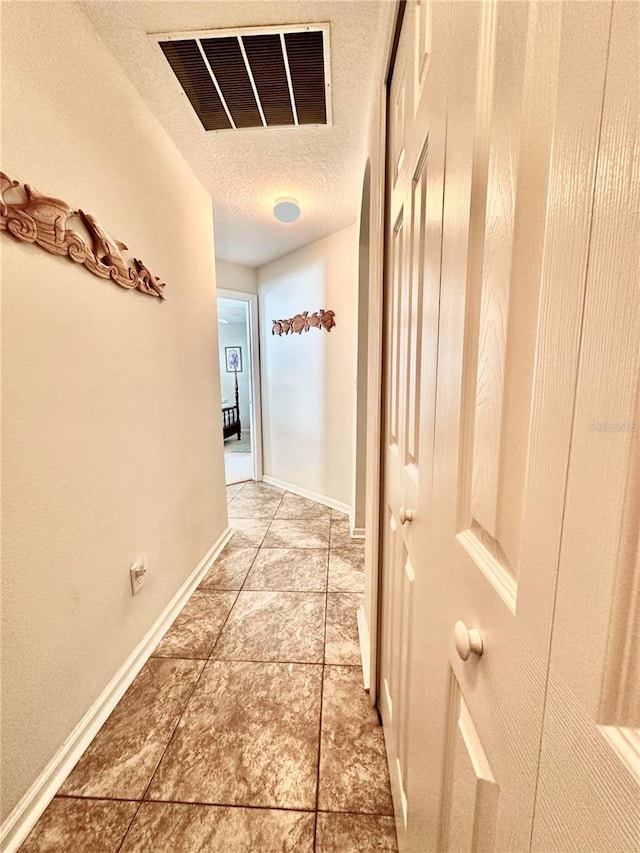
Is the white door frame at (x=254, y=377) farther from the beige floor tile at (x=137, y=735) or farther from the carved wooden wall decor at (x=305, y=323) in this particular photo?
the beige floor tile at (x=137, y=735)

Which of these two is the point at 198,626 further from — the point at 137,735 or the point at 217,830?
the point at 217,830

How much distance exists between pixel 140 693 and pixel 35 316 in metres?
1.46

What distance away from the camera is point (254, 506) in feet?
10.6

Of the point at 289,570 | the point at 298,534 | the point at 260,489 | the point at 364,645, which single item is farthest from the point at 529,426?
the point at 260,489

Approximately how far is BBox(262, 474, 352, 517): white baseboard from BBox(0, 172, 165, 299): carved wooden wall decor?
2.37m

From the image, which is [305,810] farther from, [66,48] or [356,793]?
[66,48]

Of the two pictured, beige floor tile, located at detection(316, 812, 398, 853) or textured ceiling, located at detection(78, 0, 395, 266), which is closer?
beige floor tile, located at detection(316, 812, 398, 853)

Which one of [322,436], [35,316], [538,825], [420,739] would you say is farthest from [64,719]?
[322,436]

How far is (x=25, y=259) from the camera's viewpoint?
0.93 metres

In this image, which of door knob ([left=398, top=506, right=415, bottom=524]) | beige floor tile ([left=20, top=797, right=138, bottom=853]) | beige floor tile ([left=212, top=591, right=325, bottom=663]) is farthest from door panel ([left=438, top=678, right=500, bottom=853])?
beige floor tile ([left=212, top=591, right=325, bottom=663])

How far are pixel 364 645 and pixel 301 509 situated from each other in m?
1.73

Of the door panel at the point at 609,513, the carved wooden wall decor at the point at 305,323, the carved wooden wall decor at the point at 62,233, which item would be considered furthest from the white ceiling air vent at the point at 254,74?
the door panel at the point at 609,513

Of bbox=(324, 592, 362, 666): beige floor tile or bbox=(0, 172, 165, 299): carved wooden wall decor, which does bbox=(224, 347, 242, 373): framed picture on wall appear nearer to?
bbox=(0, 172, 165, 299): carved wooden wall decor

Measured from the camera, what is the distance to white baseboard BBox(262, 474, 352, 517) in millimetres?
3041
